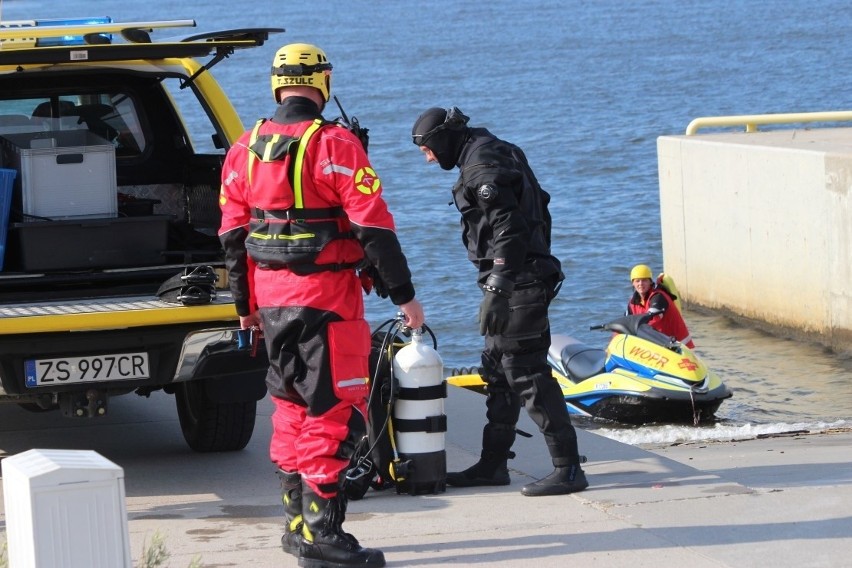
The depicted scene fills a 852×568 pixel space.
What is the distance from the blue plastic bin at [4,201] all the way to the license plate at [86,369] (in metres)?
0.71

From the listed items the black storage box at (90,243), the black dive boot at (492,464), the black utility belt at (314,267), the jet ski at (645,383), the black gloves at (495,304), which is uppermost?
the black storage box at (90,243)

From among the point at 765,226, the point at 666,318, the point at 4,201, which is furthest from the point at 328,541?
the point at 765,226

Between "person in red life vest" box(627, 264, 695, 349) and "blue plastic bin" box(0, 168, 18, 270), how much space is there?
6.61 meters

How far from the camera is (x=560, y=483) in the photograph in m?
6.36

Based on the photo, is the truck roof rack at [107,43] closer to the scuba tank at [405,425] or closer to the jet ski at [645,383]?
the scuba tank at [405,425]

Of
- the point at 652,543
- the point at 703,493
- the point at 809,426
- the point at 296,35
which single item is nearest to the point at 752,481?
the point at 703,493

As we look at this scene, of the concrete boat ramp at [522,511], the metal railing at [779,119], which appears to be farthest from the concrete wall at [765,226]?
the concrete boat ramp at [522,511]

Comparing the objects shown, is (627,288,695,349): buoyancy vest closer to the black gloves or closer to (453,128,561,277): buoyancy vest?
(453,128,561,277): buoyancy vest

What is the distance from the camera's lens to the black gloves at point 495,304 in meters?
6.11

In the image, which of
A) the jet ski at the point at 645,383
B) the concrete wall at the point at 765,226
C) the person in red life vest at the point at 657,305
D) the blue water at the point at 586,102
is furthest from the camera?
the blue water at the point at 586,102

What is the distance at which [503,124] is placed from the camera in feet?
128

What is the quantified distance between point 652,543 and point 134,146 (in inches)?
144

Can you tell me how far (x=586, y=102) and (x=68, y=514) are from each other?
41.2 metres

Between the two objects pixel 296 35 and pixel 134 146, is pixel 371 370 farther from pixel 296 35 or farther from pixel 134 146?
pixel 296 35
